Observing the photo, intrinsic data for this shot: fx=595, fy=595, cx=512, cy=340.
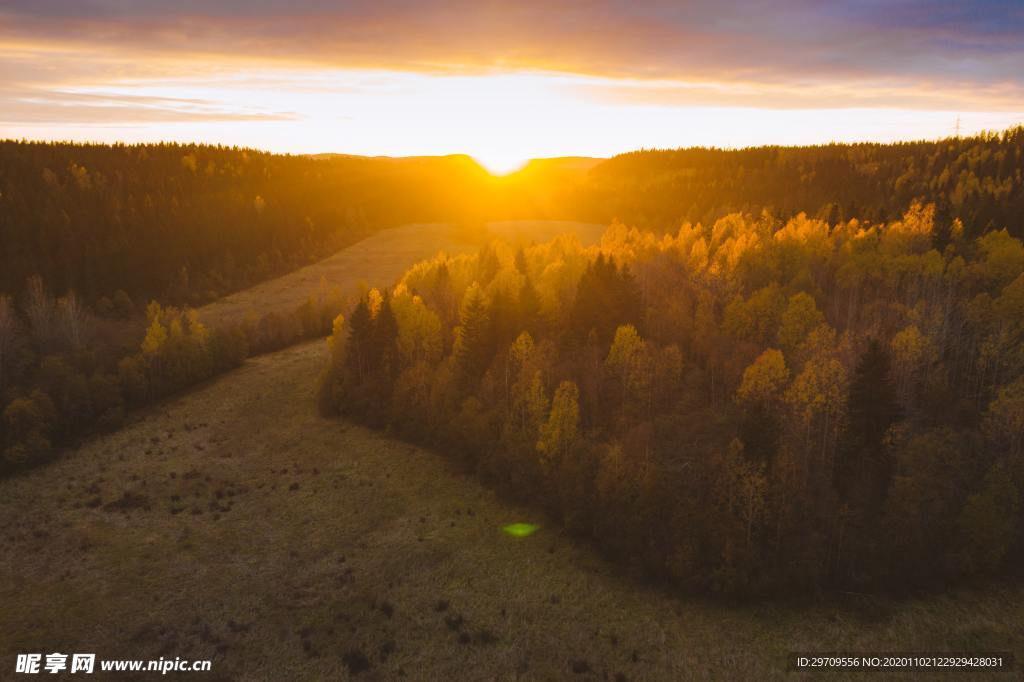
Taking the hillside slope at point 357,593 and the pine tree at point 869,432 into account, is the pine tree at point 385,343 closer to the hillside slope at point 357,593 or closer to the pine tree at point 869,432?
the hillside slope at point 357,593

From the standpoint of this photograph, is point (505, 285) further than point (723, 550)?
Yes

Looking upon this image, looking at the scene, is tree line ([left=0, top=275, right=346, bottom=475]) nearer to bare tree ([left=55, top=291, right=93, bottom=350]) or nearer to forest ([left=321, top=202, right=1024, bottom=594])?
bare tree ([left=55, top=291, right=93, bottom=350])

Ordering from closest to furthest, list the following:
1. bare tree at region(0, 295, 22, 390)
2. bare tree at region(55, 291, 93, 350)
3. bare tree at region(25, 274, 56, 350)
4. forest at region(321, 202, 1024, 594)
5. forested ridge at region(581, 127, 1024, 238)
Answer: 1. forest at region(321, 202, 1024, 594)
2. bare tree at region(0, 295, 22, 390)
3. bare tree at region(55, 291, 93, 350)
4. bare tree at region(25, 274, 56, 350)
5. forested ridge at region(581, 127, 1024, 238)

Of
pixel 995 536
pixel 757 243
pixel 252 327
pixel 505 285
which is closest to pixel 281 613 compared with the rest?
pixel 505 285

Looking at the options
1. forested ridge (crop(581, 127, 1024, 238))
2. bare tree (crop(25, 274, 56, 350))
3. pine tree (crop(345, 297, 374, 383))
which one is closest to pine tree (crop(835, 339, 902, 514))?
pine tree (crop(345, 297, 374, 383))

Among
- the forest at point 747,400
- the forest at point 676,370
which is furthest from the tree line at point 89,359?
the forest at point 747,400

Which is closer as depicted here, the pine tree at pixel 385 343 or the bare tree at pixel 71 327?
the pine tree at pixel 385 343

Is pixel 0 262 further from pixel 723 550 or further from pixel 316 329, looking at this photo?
pixel 723 550
